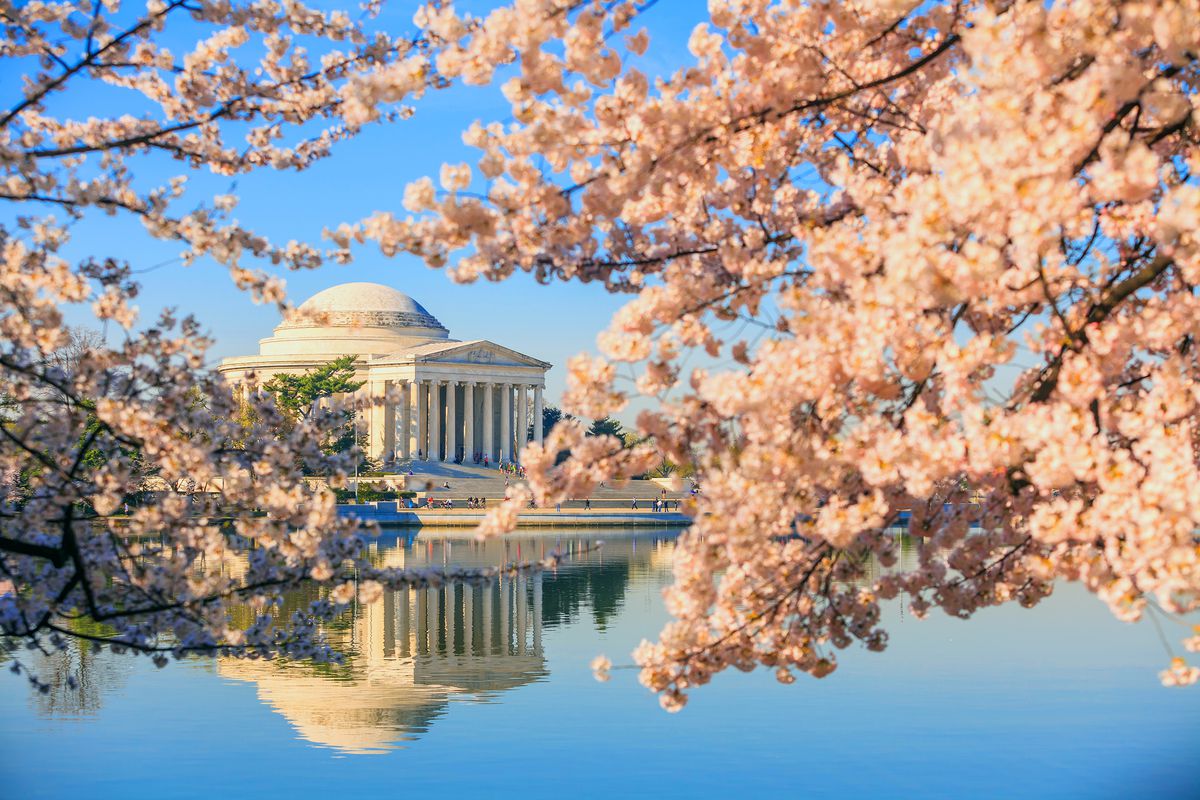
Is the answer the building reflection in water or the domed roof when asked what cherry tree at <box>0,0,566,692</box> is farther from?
the domed roof

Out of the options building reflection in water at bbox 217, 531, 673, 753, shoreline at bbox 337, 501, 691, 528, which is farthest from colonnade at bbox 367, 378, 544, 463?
building reflection in water at bbox 217, 531, 673, 753

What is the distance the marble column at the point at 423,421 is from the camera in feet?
353

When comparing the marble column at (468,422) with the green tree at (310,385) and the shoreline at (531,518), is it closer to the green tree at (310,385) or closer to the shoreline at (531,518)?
the green tree at (310,385)

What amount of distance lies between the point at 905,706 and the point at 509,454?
313 feet

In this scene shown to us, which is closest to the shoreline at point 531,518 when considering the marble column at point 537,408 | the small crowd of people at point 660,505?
the small crowd of people at point 660,505

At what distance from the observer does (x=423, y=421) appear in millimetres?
108125

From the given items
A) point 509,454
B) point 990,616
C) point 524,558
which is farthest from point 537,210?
point 509,454

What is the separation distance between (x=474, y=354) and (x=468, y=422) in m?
5.07

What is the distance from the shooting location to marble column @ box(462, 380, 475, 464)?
110375 mm

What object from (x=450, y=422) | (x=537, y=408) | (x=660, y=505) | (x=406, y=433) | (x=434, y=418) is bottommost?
(x=660, y=505)

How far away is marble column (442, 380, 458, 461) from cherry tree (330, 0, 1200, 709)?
10079cm

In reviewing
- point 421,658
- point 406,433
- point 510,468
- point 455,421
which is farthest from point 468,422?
point 421,658

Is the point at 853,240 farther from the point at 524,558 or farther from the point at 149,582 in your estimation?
the point at 524,558

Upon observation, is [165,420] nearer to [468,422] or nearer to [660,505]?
[660,505]
